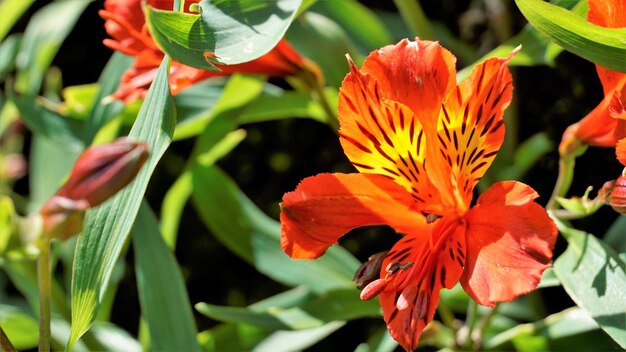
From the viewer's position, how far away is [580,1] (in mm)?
770

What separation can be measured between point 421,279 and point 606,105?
0.23 m

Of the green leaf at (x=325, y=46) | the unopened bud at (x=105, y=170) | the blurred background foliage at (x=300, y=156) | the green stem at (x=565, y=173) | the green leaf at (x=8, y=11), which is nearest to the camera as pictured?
the unopened bud at (x=105, y=170)

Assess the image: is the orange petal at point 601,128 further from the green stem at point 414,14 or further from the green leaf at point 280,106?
the green leaf at point 280,106

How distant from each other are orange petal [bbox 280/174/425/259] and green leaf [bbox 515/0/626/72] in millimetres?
184

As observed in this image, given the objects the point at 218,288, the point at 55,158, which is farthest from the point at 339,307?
the point at 55,158

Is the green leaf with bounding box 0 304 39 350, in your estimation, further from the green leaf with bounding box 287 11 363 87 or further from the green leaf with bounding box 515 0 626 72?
the green leaf with bounding box 515 0 626 72

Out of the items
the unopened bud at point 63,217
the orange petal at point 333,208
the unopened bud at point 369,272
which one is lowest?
the unopened bud at point 369,272

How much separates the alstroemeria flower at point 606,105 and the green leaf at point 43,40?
2.77 feet

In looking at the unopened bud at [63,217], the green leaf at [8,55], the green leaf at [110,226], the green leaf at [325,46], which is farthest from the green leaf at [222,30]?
the green leaf at [8,55]

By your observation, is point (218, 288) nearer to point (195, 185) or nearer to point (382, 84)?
point (195, 185)

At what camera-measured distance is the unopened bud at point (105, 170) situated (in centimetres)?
58

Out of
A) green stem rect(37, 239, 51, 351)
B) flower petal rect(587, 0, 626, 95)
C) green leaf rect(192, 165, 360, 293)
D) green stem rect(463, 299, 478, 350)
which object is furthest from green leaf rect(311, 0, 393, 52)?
green stem rect(37, 239, 51, 351)

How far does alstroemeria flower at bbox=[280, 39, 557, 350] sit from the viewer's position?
0.64m

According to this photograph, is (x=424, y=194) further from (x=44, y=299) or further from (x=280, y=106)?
(x=280, y=106)
